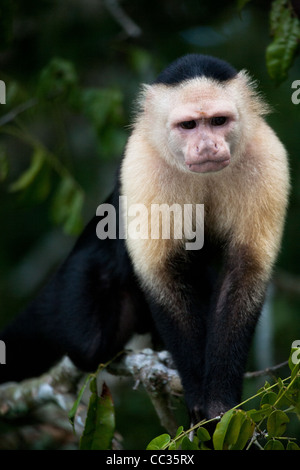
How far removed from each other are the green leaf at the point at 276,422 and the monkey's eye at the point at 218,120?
5.85 feet

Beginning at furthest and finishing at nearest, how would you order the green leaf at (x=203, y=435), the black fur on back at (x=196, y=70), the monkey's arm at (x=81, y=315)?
the monkey's arm at (x=81, y=315)
the black fur on back at (x=196, y=70)
the green leaf at (x=203, y=435)

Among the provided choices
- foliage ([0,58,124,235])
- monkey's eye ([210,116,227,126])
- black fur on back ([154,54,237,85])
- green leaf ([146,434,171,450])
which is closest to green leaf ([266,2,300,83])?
black fur on back ([154,54,237,85])

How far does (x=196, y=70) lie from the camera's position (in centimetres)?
420

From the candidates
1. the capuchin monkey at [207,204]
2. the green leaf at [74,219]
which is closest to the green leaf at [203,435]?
the capuchin monkey at [207,204]

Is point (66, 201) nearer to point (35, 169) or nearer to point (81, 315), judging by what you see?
point (35, 169)

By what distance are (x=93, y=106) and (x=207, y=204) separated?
214 centimetres

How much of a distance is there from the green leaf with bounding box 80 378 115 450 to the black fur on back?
77.6 inches

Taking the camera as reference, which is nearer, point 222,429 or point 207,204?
point 222,429

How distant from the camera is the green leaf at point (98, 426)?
11.1 feet

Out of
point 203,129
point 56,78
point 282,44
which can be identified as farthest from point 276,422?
point 56,78

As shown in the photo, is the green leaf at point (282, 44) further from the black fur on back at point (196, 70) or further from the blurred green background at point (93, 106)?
the blurred green background at point (93, 106)

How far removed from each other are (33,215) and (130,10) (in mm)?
3486

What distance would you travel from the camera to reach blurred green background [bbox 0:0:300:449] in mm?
6082

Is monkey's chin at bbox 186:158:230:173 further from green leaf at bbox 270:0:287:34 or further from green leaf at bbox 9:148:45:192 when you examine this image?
green leaf at bbox 9:148:45:192
